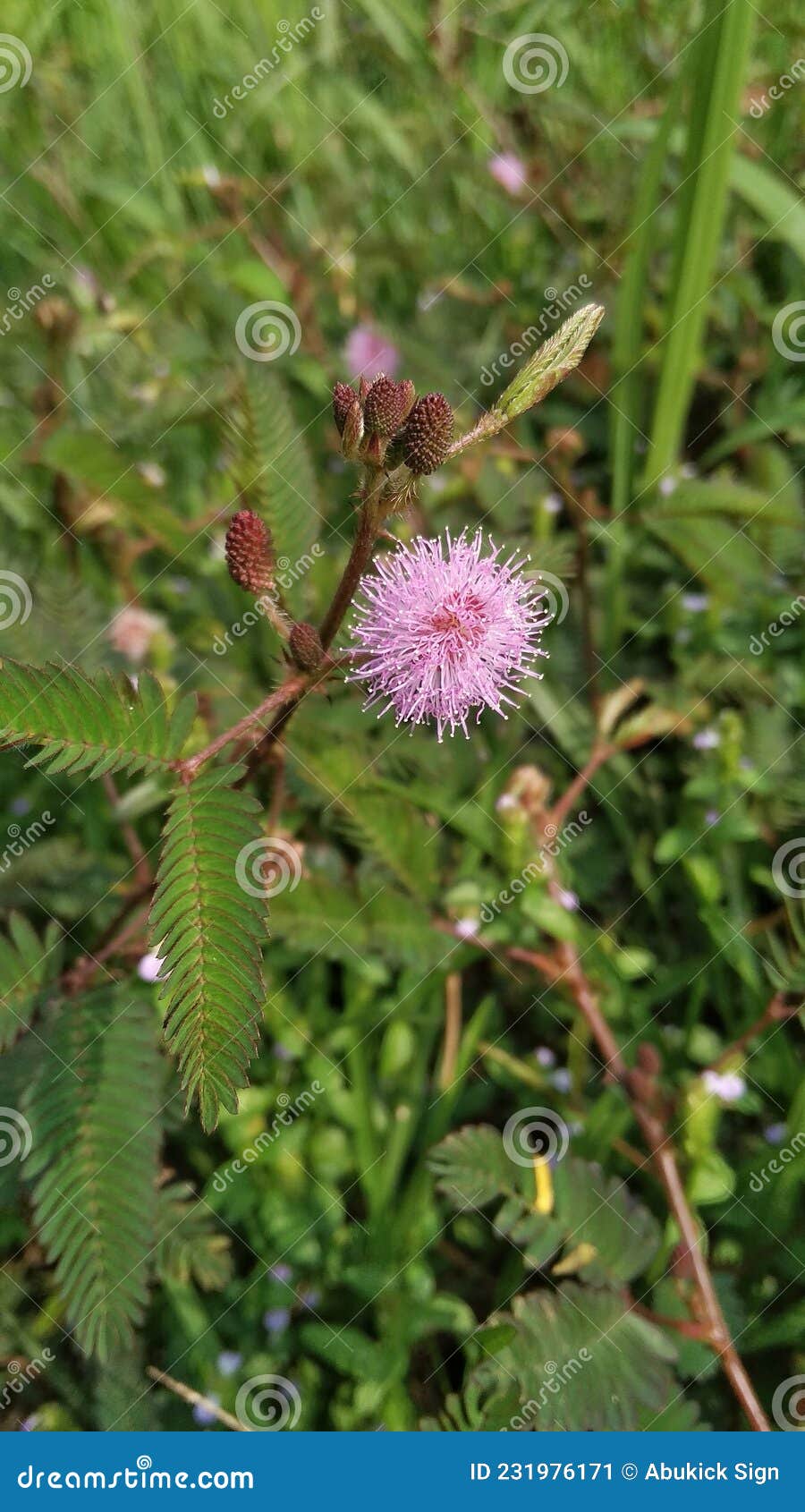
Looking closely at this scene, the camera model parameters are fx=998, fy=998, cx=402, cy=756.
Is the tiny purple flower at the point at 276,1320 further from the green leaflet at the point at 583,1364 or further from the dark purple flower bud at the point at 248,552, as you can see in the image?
the dark purple flower bud at the point at 248,552

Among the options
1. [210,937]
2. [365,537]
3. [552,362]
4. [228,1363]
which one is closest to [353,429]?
[365,537]

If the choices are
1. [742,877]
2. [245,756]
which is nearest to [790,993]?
[742,877]

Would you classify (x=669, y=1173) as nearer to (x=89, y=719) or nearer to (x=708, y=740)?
(x=708, y=740)

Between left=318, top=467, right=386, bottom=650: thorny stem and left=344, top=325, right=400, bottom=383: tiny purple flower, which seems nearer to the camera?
left=318, top=467, right=386, bottom=650: thorny stem

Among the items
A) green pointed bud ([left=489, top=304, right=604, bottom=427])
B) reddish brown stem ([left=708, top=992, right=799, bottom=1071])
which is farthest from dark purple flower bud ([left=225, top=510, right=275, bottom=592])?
reddish brown stem ([left=708, top=992, right=799, bottom=1071])

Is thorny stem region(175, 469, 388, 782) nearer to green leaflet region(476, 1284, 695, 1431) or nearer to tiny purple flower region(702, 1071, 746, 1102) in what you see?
green leaflet region(476, 1284, 695, 1431)

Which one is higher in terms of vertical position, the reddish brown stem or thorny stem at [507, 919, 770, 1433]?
the reddish brown stem
